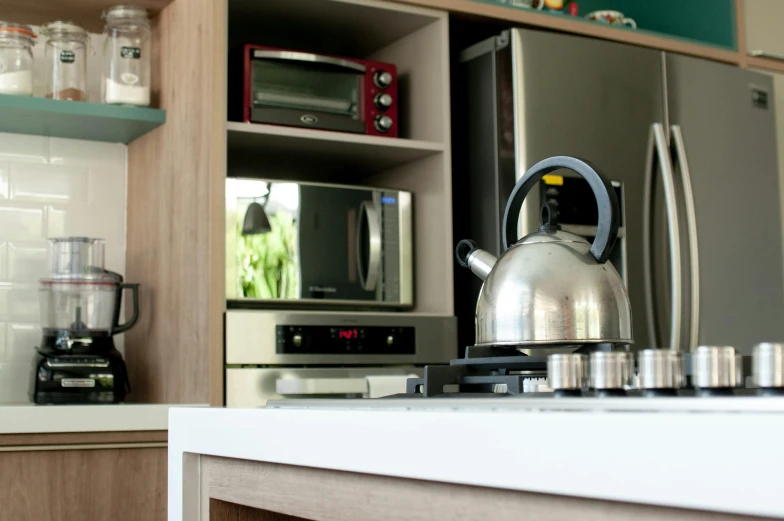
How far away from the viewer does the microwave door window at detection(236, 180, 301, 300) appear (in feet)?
8.12

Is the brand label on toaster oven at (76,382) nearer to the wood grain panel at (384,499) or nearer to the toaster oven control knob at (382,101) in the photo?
the toaster oven control knob at (382,101)

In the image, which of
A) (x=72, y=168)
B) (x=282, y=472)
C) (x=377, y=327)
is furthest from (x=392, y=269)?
(x=282, y=472)

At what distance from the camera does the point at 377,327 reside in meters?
2.58

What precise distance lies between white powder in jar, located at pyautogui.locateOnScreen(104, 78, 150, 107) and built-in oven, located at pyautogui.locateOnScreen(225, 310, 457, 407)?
2.05 feet

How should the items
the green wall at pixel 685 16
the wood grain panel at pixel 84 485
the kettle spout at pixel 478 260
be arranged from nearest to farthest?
the kettle spout at pixel 478 260 < the wood grain panel at pixel 84 485 < the green wall at pixel 685 16

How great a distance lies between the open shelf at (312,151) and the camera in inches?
101

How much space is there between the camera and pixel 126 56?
2.65 m

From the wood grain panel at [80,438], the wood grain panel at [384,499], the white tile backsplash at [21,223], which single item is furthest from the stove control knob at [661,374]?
the white tile backsplash at [21,223]

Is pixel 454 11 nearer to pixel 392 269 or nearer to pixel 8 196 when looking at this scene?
pixel 392 269

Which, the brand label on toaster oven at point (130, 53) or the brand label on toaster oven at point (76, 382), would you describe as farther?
the brand label on toaster oven at point (130, 53)

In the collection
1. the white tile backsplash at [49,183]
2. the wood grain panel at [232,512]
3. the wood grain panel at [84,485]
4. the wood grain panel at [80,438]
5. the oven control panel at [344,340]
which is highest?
the white tile backsplash at [49,183]

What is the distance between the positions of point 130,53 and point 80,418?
977mm

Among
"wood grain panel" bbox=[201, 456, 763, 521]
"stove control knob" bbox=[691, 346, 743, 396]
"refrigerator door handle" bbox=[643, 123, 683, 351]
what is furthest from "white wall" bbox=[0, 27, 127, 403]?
"stove control knob" bbox=[691, 346, 743, 396]

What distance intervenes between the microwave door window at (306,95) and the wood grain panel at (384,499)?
1682 millimetres
